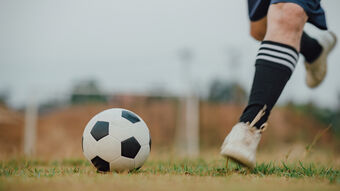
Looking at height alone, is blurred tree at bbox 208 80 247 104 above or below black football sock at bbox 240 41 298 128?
below

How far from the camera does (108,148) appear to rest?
1767mm

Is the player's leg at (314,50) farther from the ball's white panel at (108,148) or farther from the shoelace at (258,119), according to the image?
the ball's white panel at (108,148)

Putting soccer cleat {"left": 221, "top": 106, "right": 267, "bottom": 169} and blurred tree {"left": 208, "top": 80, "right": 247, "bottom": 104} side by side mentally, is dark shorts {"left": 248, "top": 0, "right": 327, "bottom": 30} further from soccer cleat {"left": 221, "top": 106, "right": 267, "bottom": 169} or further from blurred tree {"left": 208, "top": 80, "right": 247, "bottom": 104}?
blurred tree {"left": 208, "top": 80, "right": 247, "bottom": 104}

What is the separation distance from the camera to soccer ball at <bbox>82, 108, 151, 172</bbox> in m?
1.77

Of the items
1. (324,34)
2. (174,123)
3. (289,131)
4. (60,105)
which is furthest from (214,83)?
(324,34)

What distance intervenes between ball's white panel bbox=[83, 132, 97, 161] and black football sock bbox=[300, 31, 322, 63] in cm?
163

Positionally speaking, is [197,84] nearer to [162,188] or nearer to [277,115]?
[277,115]

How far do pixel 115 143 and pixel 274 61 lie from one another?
0.94 meters

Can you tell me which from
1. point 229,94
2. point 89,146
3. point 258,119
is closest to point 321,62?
point 258,119

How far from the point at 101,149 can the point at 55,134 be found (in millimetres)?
8451

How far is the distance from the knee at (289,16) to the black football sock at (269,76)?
10 centimetres

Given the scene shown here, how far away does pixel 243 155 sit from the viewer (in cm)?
149

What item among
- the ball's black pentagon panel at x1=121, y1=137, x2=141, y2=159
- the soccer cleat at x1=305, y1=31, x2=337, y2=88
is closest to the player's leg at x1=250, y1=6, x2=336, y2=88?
the soccer cleat at x1=305, y1=31, x2=337, y2=88

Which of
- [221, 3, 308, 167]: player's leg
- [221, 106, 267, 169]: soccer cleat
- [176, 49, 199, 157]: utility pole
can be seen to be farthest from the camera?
[176, 49, 199, 157]: utility pole
